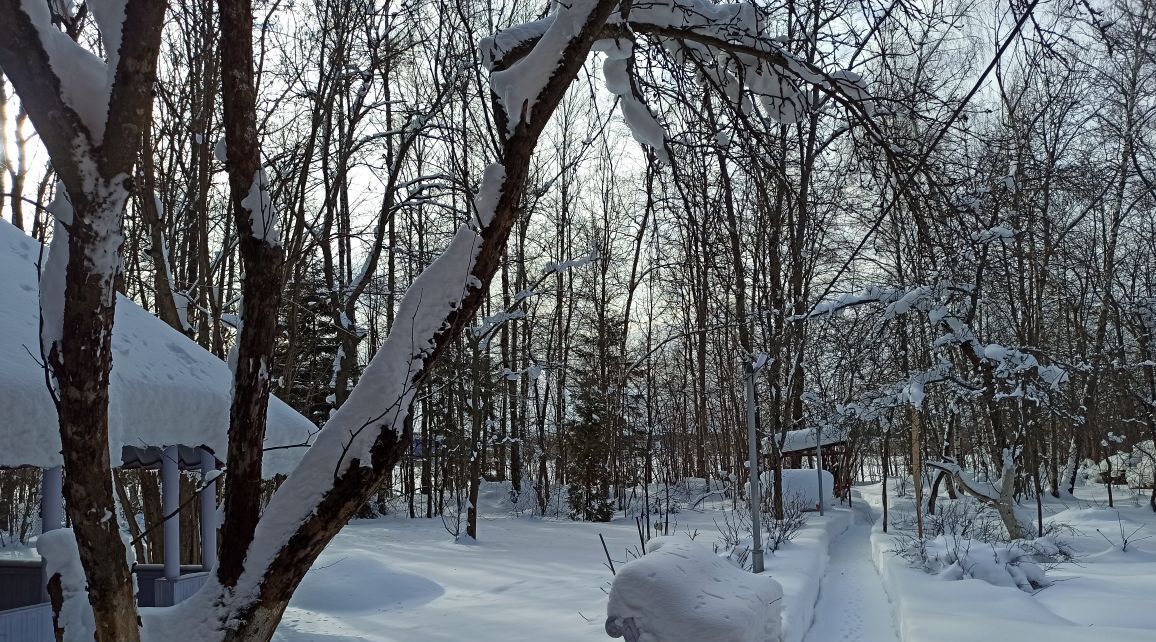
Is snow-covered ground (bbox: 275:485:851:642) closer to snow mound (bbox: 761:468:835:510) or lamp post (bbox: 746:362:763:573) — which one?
lamp post (bbox: 746:362:763:573)

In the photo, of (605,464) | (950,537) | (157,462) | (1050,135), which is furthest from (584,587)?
(605,464)

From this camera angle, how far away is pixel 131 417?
605cm

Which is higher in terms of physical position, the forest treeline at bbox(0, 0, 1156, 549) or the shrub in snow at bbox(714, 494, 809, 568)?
the forest treeline at bbox(0, 0, 1156, 549)

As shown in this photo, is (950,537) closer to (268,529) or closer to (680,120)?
(680,120)

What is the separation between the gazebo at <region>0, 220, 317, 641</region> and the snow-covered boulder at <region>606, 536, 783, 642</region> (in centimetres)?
215

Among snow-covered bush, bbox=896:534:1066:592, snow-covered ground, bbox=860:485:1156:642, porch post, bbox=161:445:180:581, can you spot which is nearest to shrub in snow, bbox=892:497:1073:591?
snow-covered bush, bbox=896:534:1066:592

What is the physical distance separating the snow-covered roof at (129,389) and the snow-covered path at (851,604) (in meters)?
5.26

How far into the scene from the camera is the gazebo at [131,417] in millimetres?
4945

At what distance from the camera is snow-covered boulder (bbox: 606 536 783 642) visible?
4516 millimetres

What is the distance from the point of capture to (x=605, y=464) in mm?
19938

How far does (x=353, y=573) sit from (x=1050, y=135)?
1120 cm

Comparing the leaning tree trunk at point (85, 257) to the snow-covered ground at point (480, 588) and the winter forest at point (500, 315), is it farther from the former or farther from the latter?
the snow-covered ground at point (480, 588)

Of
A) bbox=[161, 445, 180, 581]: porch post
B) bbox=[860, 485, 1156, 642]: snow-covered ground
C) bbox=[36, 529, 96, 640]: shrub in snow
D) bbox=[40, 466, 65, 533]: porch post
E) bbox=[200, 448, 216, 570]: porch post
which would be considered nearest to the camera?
bbox=[36, 529, 96, 640]: shrub in snow

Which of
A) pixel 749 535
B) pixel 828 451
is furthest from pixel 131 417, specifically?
pixel 828 451
